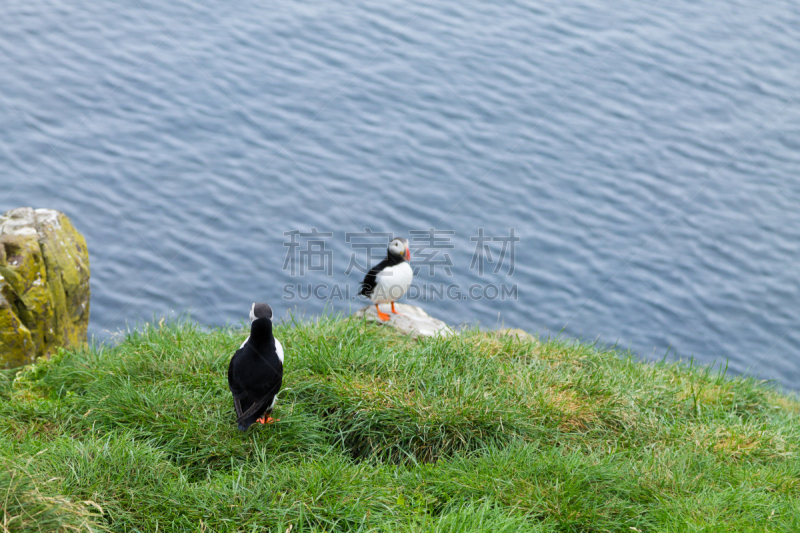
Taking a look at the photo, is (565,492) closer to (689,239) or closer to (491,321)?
(491,321)

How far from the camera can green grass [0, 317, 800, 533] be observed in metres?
4.11

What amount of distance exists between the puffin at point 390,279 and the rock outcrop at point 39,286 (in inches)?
115

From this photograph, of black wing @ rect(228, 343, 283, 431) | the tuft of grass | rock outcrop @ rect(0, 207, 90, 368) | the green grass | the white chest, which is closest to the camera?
the tuft of grass

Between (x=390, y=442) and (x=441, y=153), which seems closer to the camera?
(x=390, y=442)

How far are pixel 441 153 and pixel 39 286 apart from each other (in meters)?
9.00

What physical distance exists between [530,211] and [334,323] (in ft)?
24.5

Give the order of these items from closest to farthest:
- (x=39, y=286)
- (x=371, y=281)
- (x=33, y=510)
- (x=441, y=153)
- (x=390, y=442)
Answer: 1. (x=33, y=510)
2. (x=390, y=442)
3. (x=39, y=286)
4. (x=371, y=281)
5. (x=441, y=153)

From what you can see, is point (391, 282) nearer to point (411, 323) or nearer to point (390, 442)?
point (411, 323)

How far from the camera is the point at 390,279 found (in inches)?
281

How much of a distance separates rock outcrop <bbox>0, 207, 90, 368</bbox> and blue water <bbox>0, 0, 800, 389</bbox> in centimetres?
284

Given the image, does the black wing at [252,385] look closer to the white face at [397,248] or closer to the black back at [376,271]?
the black back at [376,271]

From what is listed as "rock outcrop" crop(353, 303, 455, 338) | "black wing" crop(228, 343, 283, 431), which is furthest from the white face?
"black wing" crop(228, 343, 283, 431)

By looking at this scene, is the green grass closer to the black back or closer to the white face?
the black back

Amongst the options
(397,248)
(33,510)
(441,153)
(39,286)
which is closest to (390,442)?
(33,510)
